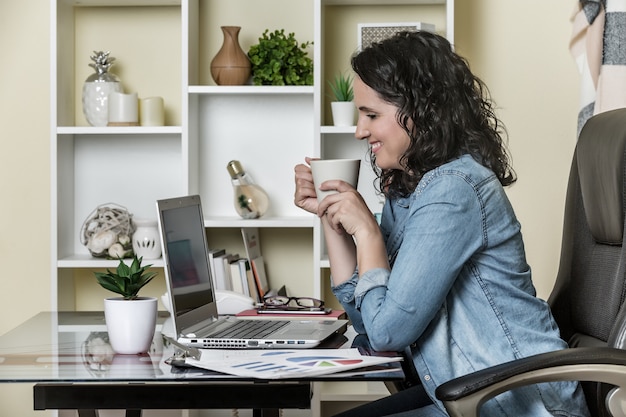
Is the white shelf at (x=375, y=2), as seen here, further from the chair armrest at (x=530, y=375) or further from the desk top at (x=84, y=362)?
the chair armrest at (x=530, y=375)

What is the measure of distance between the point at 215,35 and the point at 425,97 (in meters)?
1.55

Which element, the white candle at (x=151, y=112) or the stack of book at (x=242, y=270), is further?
the white candle at (x=151, y=112)

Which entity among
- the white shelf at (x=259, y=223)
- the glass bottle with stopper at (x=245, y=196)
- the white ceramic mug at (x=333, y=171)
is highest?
the white ceramic mug at (x=333, y=171)

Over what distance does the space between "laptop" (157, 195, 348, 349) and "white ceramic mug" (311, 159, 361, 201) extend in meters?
0.28

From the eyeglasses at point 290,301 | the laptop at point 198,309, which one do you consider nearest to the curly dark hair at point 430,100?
the laptop at point 198,309

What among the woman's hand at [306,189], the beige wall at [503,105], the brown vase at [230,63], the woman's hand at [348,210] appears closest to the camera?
the woman's hand at [348,210]

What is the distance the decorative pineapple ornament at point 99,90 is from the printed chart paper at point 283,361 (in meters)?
1.58

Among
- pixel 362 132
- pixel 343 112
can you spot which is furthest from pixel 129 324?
pixel 343 112

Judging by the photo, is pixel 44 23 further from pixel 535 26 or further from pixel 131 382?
pixel 131 382

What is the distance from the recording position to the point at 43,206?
124 inches

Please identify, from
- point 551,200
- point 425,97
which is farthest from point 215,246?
point 425,97

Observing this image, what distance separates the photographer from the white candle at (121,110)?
2.93 meters

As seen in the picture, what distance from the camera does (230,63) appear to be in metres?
2.91

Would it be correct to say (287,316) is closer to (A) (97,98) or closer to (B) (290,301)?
(B) (290,301)
